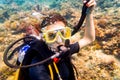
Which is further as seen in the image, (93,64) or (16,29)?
(16,29)

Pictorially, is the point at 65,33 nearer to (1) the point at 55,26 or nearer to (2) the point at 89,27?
(1) the point at 55,26

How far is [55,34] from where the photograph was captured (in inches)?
106

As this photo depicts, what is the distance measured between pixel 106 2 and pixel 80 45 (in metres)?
18.3

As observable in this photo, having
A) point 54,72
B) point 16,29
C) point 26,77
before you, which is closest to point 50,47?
point 54,72

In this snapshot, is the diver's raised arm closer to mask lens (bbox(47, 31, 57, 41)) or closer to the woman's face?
the woman's face

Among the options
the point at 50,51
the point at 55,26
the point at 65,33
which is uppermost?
the point at 55,26

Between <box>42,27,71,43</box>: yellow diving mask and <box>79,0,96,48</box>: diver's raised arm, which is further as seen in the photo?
<box>79,0,96,48</box>: diver's raised arm

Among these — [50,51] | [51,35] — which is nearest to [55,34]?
[51,35]

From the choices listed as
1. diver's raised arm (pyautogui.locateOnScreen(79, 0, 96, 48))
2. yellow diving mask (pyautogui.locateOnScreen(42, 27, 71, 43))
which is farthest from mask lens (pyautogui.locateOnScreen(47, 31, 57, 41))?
diver's raised arm (pyautogui.locateOnScreen(79, 0, 96, 48))

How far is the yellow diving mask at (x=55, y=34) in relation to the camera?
261cm

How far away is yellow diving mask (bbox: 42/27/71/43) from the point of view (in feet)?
8.55

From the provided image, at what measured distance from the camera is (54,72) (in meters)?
2.58

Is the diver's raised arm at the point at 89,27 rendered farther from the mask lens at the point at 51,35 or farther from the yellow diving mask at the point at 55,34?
the mask lens at the point at 51,35

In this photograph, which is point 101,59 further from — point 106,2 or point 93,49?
point 106,2
